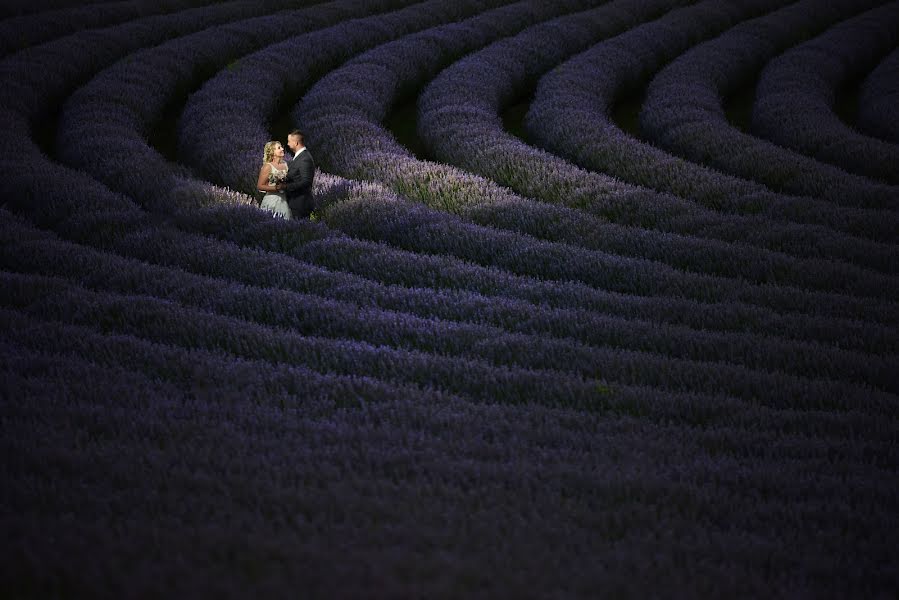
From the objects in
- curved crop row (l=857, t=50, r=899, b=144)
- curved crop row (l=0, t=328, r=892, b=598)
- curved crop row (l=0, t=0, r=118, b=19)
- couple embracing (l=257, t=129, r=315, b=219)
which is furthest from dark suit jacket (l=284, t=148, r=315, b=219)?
curved crop row (l=0, t=0, r=118, b=19)

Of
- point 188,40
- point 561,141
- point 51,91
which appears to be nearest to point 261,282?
point 561,141

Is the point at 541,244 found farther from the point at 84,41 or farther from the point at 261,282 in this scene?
the point at 84,41

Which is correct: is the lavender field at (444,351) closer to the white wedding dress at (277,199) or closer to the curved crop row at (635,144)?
the curved crop row at (635,144)

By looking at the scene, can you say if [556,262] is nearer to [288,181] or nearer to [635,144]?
[288,181]

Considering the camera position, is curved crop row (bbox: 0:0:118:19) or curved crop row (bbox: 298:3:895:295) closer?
curved crop row (bbox: 298:3:895:295)

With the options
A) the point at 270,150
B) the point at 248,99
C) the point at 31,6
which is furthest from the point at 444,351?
the point at 31,6

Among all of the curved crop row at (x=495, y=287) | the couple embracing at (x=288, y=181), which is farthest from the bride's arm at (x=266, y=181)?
the curved crop row at (x=495, y=287)

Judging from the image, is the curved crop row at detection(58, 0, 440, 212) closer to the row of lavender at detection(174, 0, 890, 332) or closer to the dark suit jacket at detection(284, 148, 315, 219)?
the row of lavender at detection(174, 0, 890, 332)
